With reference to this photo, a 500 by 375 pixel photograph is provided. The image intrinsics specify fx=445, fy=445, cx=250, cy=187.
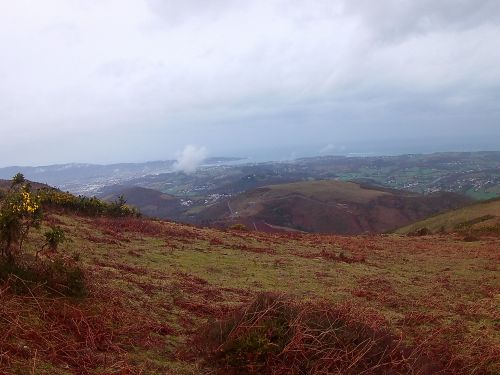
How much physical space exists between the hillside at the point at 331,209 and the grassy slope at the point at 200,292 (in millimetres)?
75850

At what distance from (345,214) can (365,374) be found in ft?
372

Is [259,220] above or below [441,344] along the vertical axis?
below

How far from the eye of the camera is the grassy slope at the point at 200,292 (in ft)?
24.0

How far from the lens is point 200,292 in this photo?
13.0 meters

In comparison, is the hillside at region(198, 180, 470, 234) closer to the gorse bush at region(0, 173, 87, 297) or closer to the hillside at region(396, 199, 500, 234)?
the hillside at region(396, 199, 500, 234)

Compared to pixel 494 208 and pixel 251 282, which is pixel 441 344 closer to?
pixel 251 282

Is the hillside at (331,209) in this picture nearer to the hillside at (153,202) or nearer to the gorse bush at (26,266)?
the hillside at (153,202)

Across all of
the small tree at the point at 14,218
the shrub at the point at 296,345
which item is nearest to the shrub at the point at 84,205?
the small tree at the point at 14,218

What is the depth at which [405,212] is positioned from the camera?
12025 centimetres

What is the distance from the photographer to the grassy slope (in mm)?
7316

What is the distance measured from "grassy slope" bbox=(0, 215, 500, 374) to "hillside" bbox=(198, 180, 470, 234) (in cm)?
7585

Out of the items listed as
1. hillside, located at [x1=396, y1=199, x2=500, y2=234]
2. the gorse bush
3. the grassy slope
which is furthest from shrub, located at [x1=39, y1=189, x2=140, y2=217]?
hillside, located at [x1=396, y1=199, x2=500, y2=234]

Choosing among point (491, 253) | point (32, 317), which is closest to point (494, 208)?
point (491, 253)

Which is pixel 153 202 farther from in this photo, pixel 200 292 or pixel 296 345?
pixel 296 345
